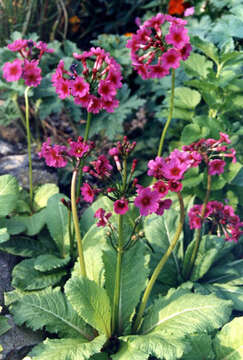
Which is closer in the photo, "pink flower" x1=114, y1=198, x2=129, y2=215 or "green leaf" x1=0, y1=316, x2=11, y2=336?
"pink flower" x1=114, y1=198, x2=129, y2=215

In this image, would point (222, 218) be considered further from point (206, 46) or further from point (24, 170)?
point (24, 170)

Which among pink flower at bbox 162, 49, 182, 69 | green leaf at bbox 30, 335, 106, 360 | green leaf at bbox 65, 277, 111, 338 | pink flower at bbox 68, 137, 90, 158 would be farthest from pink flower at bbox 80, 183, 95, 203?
pink flower at bbox 162, 49, 182, 69

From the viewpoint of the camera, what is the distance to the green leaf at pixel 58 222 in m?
3.14

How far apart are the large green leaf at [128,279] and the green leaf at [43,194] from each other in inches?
39.3

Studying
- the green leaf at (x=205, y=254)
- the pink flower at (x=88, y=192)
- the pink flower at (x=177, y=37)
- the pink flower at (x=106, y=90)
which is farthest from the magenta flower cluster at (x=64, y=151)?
the green leaf at (x=205, y=254)

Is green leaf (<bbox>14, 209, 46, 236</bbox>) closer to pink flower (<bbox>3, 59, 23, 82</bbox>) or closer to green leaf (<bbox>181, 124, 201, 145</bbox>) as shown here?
pink flower (<bbox>3, 59, 23, 82</bbox>)

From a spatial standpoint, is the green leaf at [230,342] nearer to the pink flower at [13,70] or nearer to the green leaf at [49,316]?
the green leaf at [49,316]

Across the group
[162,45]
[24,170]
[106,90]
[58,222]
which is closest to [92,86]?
[106,90]

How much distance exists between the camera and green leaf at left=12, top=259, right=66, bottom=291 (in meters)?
2.80

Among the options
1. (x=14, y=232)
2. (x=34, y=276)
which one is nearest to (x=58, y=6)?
(x=14, y=232)

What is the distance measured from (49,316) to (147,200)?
3.73ft

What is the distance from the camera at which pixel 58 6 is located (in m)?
4.79

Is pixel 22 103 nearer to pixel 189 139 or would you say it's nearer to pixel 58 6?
pixel 58 6

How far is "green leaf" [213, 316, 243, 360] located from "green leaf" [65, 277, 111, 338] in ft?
2.20
